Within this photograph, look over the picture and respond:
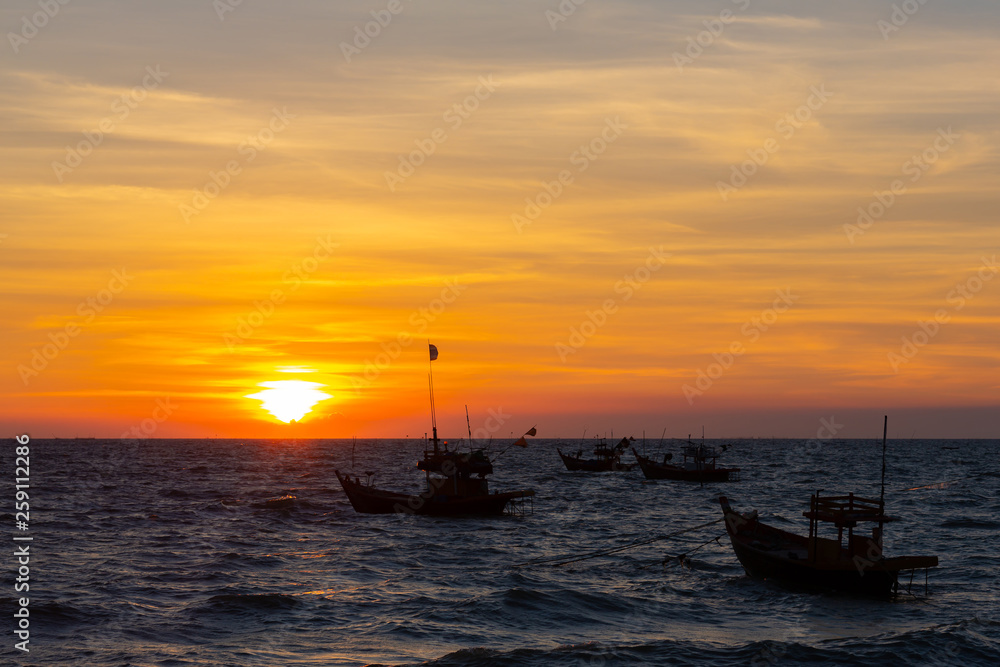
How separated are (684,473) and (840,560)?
242 feet

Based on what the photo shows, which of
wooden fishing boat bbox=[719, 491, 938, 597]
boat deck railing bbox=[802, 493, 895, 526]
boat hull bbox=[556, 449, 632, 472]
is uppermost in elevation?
boat deck railing bbox=[802, 493, 895, 526]

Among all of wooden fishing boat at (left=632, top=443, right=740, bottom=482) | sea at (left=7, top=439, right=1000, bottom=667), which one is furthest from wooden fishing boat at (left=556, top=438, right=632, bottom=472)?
sea at (left=7, top=439, right=1000, bottom=667)

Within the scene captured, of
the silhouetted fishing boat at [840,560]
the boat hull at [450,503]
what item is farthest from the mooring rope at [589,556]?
the boat hull at [450,503]

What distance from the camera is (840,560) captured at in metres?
32.2

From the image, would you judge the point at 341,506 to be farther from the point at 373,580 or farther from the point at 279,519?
the point at 373,580

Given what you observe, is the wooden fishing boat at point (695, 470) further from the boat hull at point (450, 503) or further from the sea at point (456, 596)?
the boat hull at point (450, 503)

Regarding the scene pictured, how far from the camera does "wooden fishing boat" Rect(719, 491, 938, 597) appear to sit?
103 feet

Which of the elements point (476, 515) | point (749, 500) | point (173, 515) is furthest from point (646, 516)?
point (173, 515)

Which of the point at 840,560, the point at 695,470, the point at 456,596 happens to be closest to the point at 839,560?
the point at 840,560

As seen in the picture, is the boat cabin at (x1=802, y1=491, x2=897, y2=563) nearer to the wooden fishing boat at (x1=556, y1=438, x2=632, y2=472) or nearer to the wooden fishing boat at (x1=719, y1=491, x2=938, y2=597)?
the wooden fishing boat at (x1=719, y1=491, x2=938, y2=597)

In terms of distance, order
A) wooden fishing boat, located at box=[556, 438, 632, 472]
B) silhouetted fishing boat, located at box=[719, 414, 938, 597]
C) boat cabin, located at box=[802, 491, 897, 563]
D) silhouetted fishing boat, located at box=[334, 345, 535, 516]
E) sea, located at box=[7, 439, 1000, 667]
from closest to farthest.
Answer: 1. sea, located at box=[7, 439, 1000, 667]
2. silhouetted fishing boat, located at box=[719, 414, 938, 597]
3. boat cabin, located at box=[802, 491, 897, 563]
4. silhouetted fishing boat, located at box=[334, 345, 535, 516]
5. wooden fishing boat, located at box=[556, 438, 632, 472]

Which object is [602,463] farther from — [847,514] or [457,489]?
[847,514]

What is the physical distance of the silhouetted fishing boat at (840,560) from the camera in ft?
103

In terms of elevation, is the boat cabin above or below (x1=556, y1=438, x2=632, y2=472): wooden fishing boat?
above
